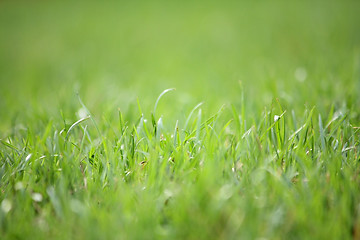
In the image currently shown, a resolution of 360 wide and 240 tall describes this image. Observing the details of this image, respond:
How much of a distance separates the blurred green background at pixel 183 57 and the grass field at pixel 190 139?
0.03 meters

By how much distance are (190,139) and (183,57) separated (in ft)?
10.4

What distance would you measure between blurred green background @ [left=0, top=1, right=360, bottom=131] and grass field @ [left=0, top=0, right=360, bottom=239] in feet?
0.09

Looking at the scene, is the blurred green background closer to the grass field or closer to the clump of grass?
the grass field

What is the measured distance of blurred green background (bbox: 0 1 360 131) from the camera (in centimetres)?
256

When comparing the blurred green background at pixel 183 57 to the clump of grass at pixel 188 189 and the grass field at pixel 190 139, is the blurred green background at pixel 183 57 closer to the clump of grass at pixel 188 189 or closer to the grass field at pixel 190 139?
the grass field at pixel 190 139

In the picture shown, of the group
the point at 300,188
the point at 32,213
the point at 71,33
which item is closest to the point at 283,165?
the point at 300,188

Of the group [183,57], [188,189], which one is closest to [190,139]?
[188,189]

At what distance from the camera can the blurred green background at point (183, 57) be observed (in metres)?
2.56

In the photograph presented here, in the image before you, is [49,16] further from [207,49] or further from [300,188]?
[300,188]

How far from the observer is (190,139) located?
148cm

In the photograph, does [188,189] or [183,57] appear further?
[183,57]

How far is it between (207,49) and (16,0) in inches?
378

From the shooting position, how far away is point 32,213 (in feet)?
3.92

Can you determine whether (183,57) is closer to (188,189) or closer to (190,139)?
(190,139)
